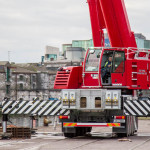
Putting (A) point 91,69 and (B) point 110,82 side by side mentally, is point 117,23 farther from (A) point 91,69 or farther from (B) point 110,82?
(B) point 110,82

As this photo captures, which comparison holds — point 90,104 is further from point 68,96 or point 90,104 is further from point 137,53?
point 137,53

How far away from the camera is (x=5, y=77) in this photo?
111312 millimetres

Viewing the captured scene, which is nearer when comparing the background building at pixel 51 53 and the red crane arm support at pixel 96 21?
the red crane arm support at pixel 96 21

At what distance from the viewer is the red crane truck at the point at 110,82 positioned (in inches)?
962

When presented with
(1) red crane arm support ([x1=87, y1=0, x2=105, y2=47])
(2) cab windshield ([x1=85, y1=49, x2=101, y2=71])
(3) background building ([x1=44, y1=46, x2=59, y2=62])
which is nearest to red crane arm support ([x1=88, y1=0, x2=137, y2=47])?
(2) cab windshield ([x1=85, y1=49, x2=101, y2=71])

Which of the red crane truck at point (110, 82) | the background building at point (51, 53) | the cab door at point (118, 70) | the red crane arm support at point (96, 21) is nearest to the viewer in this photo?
the red crane truck at point (110, 82)

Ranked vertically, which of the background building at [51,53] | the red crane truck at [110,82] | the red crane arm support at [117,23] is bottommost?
the red crane truck at [110,82]

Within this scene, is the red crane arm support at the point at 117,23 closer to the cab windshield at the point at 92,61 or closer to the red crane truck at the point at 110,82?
the red crane truck at the point at 110,82

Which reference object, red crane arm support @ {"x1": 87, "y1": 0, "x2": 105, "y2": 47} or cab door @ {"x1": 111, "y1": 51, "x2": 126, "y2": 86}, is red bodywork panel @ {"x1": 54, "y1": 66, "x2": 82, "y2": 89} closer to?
cab door @ {"x1": 111, "y1": 51, "x2": 126, "y2": 86}

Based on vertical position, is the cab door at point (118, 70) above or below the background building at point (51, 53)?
below

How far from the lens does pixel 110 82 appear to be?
25.5 meters

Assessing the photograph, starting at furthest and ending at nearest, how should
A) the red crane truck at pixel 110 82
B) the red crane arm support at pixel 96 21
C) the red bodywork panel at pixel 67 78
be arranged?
the red crane arm support at pixel 96 21 < the red bodywork panel at pixel 67 78 < the red crane truck at pixel 110 82

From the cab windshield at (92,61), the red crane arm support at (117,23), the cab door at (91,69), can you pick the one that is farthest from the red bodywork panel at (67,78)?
the red crane arm support at (117,23)

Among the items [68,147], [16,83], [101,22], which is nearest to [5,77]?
[16,83]
